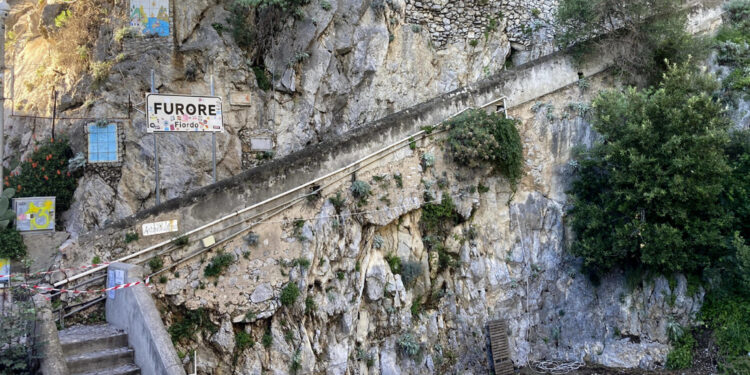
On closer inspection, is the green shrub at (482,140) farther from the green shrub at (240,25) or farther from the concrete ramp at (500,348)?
the green shrub at (240,25)

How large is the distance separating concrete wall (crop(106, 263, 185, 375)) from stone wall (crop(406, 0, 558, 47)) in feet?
32.7

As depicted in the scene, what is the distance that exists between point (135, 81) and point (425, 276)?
7650 mm

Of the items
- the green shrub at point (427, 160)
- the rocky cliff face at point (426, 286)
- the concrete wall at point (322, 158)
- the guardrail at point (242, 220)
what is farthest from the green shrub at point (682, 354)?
the guardrail at point (242, 220)

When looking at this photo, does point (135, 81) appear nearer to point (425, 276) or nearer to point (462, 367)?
point (425, 276)

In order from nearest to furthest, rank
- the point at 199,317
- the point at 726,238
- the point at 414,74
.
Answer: the point at 199,317
the point at 726,238
the point at 414,74

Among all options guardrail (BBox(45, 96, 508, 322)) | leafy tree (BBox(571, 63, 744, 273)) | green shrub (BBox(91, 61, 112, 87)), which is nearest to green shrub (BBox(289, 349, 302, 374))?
guardrail (BBox(45, 96, 508, 322))

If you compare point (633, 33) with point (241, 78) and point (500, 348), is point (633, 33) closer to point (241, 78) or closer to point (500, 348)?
point (500, 348)

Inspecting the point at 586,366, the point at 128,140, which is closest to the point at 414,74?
the point at 128,140

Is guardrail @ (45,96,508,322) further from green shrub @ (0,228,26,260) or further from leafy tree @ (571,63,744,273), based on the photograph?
leafy tree @ (571,63,744,273)

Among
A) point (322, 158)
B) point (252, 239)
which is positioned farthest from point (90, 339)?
point (322, 158)

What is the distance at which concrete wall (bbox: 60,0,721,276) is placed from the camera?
7602mm

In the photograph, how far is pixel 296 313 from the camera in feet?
27.5

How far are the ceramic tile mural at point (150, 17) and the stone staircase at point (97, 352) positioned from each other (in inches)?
309

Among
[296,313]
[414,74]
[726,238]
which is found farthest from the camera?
[414,74]
